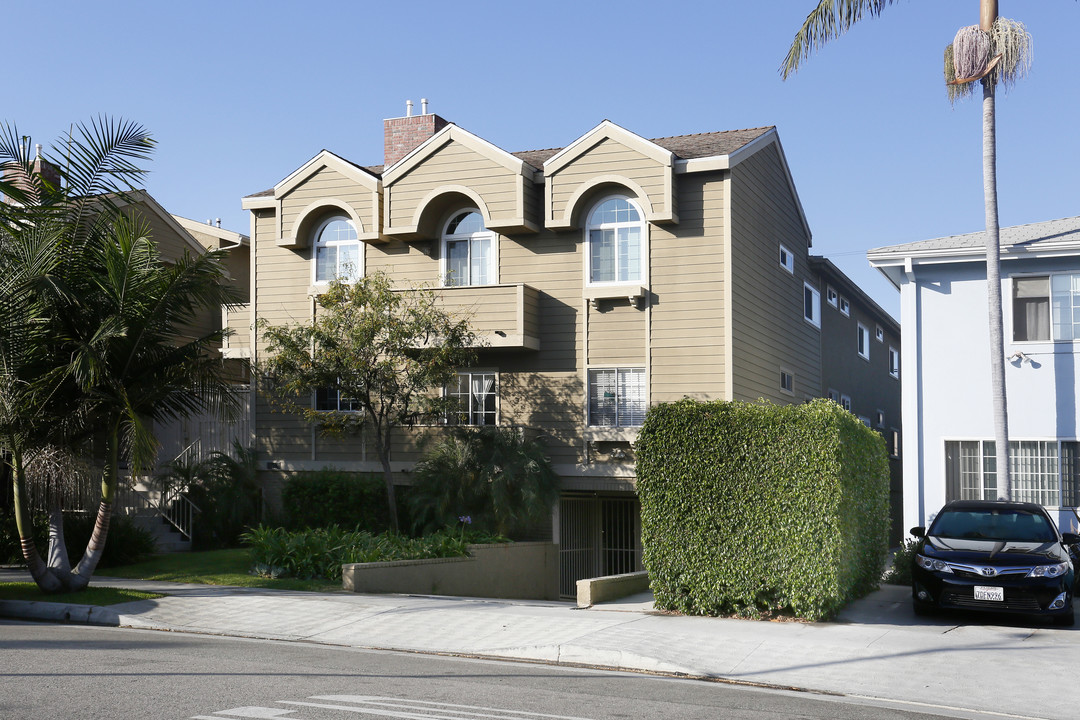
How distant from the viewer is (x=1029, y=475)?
18.8m

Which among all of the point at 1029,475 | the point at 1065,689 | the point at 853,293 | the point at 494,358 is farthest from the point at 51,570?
the point at 853,293

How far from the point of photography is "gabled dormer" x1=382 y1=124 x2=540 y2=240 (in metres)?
21.2

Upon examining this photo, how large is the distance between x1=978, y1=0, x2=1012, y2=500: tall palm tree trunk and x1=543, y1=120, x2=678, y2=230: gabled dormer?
5.59 m

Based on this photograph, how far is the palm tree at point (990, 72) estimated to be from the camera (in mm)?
17875

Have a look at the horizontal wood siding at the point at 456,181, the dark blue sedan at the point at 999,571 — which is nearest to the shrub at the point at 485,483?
the horizontal wood siding at the point at 456,181

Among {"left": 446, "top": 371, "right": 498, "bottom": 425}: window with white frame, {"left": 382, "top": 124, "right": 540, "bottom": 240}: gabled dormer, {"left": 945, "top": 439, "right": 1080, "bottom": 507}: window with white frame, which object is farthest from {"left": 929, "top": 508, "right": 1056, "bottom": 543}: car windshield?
{"left": 382, "top": 124, "right": 540, "bottom": 240}: gabled dormer

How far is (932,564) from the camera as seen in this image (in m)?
13.1

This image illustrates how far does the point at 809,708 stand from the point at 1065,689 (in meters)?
2.71

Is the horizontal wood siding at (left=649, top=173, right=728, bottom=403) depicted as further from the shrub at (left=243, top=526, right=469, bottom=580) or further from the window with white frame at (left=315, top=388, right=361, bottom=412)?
the window with white frame at (left=315, top=388, right=361, bottom=412)

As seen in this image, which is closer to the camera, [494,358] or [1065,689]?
[1065,689]

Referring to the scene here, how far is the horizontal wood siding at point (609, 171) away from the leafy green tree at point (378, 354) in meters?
3.38

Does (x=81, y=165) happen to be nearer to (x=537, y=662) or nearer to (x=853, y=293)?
(x=537, y=662)

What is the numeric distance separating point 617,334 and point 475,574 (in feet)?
18.9

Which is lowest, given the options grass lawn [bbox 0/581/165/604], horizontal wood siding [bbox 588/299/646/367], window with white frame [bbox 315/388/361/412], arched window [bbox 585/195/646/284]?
grass lawn [bbox 0/581/165/604]
